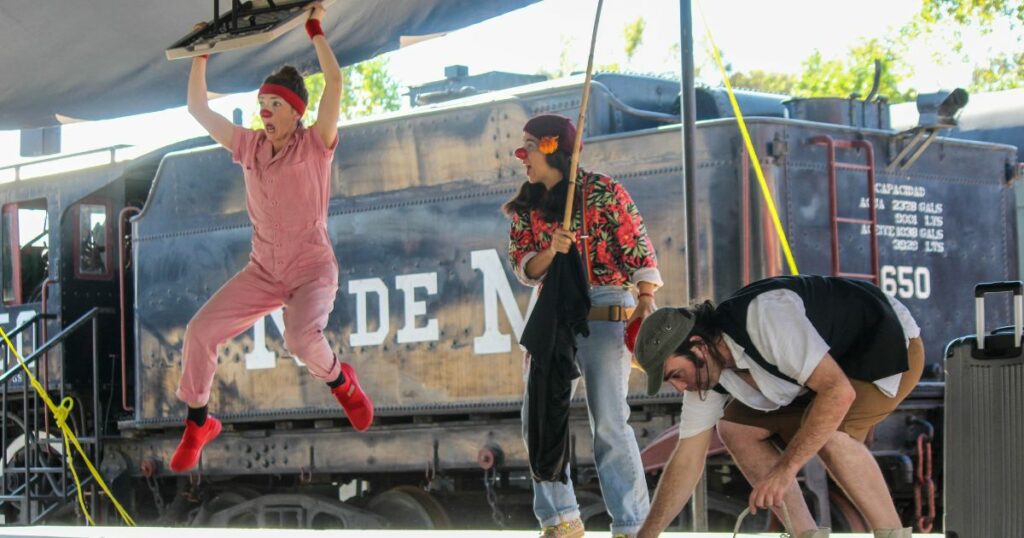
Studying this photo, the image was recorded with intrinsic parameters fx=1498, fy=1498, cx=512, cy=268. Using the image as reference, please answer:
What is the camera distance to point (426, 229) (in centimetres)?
923

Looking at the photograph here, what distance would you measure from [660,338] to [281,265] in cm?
135

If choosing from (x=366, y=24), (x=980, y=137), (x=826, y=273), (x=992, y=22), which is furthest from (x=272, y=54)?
(x=992, y=22)

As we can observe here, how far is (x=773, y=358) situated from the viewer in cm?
480

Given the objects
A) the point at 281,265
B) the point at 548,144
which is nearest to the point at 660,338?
the point at 548,144

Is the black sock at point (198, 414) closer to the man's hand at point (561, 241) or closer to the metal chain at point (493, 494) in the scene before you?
the man's hand at point (561, 241)

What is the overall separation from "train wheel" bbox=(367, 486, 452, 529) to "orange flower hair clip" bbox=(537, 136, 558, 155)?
454 cm

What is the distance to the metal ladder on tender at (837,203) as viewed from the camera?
8500 millimetres

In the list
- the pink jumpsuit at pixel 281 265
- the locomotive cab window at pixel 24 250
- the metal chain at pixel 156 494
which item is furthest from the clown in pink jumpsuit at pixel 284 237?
the locomotive cab window at pixel 24 250

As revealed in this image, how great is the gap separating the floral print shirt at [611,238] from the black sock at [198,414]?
1279mm

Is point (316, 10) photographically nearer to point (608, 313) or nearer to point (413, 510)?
point (608, 313)

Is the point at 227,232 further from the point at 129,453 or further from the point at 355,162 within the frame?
the point at 129,453

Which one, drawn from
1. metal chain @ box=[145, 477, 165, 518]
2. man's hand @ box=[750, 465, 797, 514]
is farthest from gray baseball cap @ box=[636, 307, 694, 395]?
metal chain @ box=[145, 477, 165, 518]

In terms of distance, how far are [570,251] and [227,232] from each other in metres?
4.83

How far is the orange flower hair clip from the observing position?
5.54 meters
